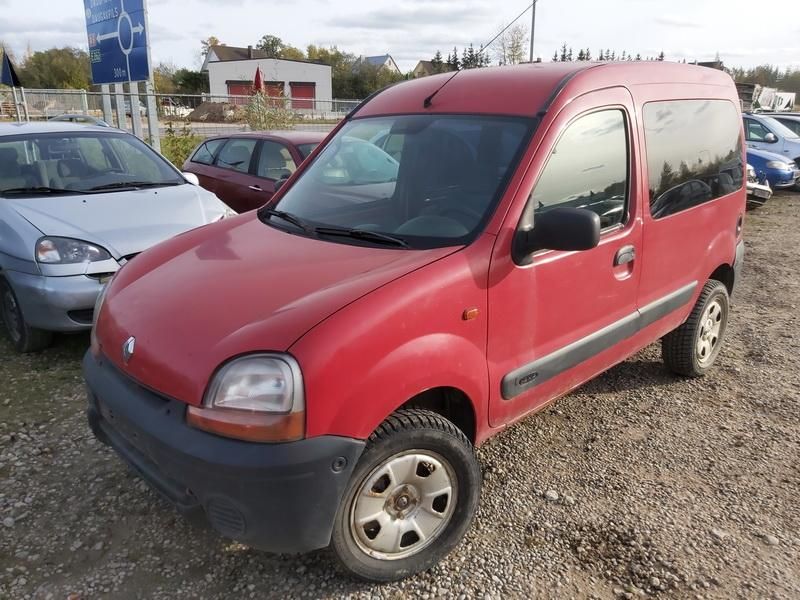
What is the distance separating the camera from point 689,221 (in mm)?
3641

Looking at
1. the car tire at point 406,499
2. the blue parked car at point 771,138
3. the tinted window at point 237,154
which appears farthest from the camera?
the blue parked car at point 771,138

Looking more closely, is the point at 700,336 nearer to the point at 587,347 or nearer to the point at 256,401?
the point at 587,347

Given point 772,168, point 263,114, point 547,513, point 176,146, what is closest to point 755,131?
point 772,168

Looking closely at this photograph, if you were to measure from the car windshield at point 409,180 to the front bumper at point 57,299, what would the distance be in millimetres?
1714

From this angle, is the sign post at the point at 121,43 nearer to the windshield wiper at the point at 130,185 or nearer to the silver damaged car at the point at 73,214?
the silver damaged car at the point at 73,214

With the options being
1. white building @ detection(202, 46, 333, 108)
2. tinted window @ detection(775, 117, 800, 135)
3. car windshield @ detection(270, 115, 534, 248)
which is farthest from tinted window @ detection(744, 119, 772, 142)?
white building @ detection(202, 46, 333, 108)

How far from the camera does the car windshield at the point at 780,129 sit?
1418cm

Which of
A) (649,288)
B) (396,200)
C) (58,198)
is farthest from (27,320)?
(649,288)

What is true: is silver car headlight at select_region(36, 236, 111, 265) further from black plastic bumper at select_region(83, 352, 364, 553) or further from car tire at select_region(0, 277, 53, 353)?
black plastic bumper at select_region(83, 352, 364, 553)

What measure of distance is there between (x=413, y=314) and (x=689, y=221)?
2.24 meters

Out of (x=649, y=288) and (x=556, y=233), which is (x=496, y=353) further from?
(x=649, y=288)

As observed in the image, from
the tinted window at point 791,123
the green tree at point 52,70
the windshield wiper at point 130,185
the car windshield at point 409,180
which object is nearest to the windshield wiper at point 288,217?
the car windshield at point 409,180

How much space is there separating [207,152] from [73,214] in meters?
4.31

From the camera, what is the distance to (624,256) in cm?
312
